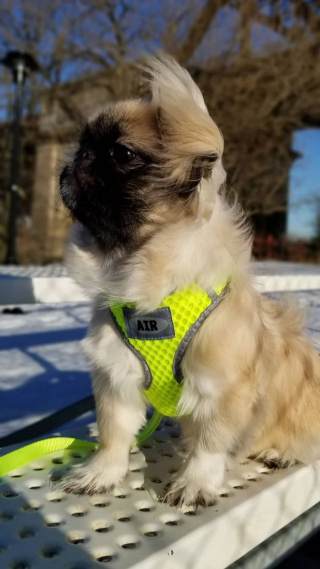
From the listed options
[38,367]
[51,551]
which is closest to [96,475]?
[51,551]

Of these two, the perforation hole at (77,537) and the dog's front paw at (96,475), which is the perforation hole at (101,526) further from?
the dog's front paw at (96,475)

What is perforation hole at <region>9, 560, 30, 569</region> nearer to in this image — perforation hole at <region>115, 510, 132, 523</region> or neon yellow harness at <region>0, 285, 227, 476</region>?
perforation hole at <region>115, 510, 132, 523</region>

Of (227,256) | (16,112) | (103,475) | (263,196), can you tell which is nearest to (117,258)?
(227,256)

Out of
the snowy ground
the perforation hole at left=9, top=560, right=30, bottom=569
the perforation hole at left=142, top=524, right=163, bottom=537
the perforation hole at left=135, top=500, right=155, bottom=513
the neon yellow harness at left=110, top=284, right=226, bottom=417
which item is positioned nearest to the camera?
the perforation hole at left=9, top=560, right=30, bottom=569

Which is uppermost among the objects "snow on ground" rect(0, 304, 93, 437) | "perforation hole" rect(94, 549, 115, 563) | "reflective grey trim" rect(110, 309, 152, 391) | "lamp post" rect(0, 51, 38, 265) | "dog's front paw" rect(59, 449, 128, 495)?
"lamp post" rect(0, 51, 38, 265)

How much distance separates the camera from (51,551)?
1.00 metres

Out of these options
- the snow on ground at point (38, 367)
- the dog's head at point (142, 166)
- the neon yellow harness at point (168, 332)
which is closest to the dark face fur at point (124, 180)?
the dog's head at point (142, 166)

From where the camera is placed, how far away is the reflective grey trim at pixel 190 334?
1312 mm

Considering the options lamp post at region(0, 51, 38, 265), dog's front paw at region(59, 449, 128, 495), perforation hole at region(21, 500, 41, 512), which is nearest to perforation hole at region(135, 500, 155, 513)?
dog's front paw at region(59, 449, 128, 495)

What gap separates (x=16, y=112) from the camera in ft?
27.4

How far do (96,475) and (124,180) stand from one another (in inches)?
32.1

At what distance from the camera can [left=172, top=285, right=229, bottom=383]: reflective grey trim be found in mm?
1312

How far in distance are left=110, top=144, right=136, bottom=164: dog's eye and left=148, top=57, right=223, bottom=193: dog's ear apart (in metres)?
0.09

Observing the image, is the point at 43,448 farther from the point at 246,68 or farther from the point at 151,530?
the point at 246,68
